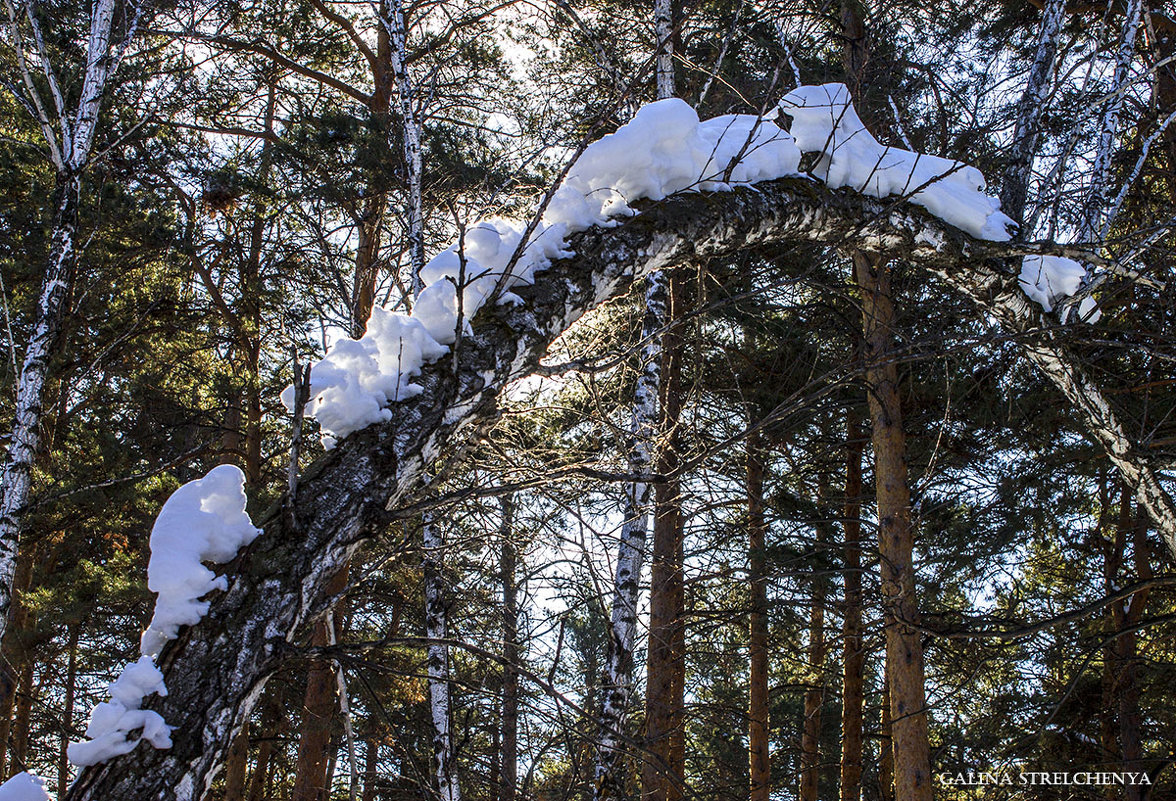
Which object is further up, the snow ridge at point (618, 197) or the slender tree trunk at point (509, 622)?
the snow ridge at point (618, 197)

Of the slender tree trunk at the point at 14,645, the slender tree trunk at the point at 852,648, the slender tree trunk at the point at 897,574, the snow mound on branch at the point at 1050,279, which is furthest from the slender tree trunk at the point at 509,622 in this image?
the slender tree trunk at the point at 14,645

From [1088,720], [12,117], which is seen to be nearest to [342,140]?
[12,117]

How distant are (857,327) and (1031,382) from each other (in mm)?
2291

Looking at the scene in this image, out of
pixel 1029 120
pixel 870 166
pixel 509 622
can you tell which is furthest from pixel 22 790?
pixel 1029 120

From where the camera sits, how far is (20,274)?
7.73m

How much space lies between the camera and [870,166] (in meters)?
3.02

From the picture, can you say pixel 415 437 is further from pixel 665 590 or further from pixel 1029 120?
pixel 665 590

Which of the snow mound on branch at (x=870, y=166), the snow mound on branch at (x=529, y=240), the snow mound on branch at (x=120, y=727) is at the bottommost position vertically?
the snow mound on branch at (x=120, y=727)

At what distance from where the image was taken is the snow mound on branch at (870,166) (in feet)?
9.75

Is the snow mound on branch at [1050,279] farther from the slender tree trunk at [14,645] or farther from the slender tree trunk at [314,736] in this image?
the slender tree trunk at [14,645]

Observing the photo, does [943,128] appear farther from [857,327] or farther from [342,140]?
[342,140]

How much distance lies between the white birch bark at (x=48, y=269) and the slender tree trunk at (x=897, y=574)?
515 cm

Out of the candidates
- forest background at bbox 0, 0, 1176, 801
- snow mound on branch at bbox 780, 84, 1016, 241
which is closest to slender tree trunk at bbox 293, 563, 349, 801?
forest background at bbox 0, 0, 1176, 801

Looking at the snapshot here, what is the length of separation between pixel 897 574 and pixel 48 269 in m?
5.94
